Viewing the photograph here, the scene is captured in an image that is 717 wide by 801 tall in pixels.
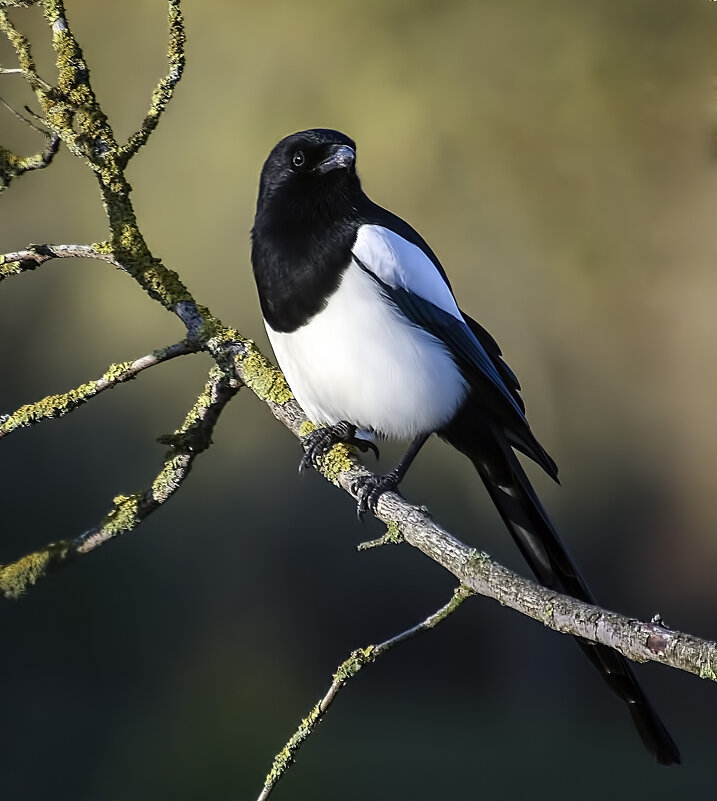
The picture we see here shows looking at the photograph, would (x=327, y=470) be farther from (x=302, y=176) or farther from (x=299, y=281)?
(x=302, y=176)

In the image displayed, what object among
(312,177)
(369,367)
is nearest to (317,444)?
(369,367)

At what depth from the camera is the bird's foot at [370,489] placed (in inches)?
41.2

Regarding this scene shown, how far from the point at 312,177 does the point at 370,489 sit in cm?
44

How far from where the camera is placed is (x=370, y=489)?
109cm

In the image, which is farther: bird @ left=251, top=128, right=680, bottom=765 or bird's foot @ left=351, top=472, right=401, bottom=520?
bird @ left=251, top=128, right=680, bottom=765

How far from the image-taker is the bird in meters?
1.27


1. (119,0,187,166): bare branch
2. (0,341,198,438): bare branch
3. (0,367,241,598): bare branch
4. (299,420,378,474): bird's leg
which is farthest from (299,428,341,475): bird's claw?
(119,0,187,166): bare branch

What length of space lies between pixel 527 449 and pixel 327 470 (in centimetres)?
26

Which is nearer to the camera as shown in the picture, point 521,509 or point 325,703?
point 325,703

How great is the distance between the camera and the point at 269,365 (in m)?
1.19

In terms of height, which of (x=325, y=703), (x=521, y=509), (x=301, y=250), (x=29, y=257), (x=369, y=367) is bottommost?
(x=521, y=509)

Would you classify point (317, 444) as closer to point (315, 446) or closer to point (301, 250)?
point (315, 446)

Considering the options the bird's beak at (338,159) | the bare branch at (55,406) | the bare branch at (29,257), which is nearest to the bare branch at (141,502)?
the bare branch at (55,406)

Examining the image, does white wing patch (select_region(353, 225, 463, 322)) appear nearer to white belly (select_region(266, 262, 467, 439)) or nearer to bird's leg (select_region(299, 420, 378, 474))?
white belly (select_region(266, 262, 467, 439))
